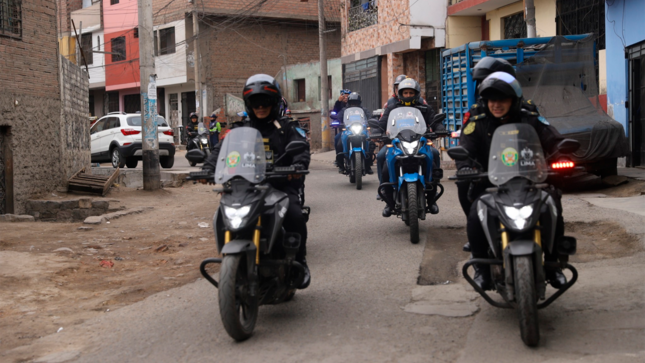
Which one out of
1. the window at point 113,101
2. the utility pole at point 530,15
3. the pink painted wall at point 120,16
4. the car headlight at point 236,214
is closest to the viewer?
the car headlight at point 236,214

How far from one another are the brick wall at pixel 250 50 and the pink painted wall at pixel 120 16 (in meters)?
5.77

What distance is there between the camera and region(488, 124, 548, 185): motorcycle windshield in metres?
4.17

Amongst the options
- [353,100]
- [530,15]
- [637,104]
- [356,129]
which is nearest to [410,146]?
[356,129]

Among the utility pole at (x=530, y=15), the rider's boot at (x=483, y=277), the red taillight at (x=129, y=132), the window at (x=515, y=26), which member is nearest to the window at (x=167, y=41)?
the red taillight at (x=129, y=132)

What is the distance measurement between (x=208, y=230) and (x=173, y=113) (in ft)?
106

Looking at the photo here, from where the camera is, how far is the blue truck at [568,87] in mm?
11031

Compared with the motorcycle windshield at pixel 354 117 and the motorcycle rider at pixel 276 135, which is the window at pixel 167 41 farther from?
the motorcycle rider at pixel 276 135

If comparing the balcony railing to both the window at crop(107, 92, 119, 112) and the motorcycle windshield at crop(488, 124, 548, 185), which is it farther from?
the window at crop(107, 92, 119, 112)

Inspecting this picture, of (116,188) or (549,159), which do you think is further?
(116,188)

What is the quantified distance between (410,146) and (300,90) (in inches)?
1050

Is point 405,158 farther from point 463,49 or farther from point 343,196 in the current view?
point 463,49

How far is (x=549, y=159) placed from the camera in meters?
4.50

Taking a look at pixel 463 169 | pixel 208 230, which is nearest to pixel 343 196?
pixel 208 230

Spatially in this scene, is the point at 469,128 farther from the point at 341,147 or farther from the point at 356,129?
the point at 341,147
